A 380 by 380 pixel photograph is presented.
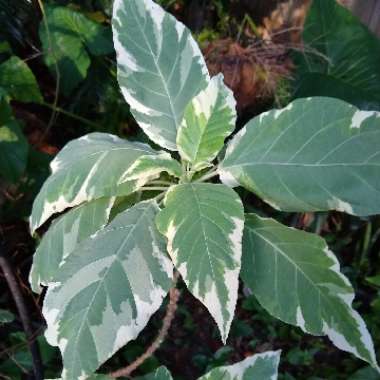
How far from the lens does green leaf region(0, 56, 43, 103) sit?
1397 millimetres

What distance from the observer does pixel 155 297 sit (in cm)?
65

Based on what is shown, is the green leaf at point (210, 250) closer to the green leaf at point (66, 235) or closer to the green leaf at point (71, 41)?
the green leaf at point (66, 235)

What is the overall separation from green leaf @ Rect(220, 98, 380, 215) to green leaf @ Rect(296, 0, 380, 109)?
80cm

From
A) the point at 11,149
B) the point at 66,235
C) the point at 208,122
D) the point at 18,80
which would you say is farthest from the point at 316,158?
the point at 18,80

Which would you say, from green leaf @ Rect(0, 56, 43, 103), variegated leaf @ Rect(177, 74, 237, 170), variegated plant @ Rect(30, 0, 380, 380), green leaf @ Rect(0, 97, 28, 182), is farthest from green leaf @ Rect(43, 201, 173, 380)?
green leaf @ Rect(0, 56, 43, 103)

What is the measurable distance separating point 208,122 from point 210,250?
0.20m

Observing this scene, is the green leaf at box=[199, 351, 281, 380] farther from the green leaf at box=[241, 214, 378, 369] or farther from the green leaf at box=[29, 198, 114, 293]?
the green leaf at box=[29, 198, 114, 293]

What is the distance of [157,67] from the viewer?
77cm

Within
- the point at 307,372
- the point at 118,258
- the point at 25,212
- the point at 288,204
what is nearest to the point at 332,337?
the point at 288,204

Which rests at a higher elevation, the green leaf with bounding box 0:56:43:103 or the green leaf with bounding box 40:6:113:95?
the green leaf with bounding box 40:6:113:95

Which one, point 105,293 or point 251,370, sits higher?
point 105,293

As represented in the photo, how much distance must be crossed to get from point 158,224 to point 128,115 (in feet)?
3.67

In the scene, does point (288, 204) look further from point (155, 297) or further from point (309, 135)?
point (155, 297)

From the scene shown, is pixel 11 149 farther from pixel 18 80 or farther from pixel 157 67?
pixel 157 67
